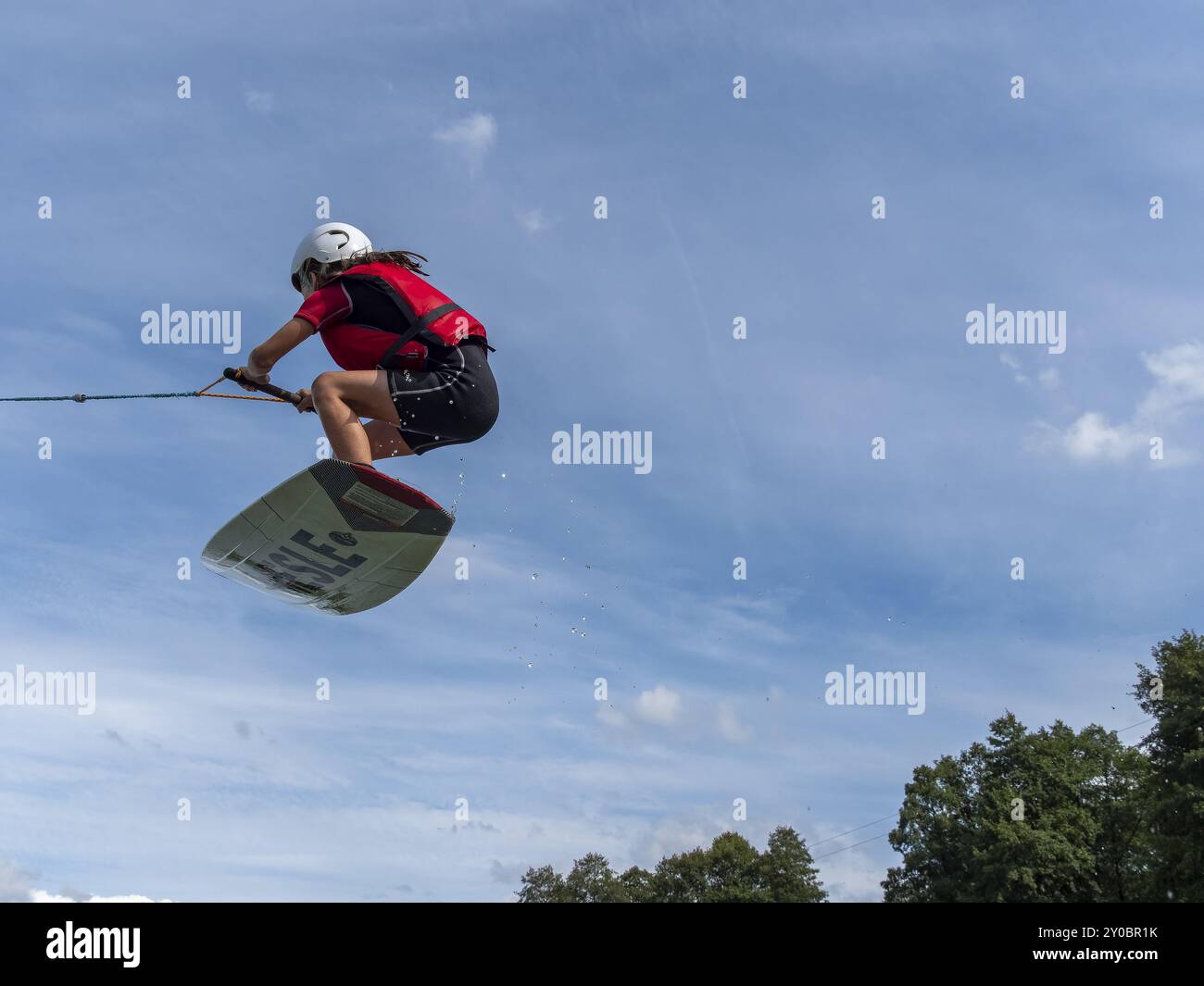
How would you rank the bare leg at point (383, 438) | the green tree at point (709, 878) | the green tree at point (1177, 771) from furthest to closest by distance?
the green tree at point (709, 878), the green tree at point (1177, 771), the bare leg at point (383, 438)

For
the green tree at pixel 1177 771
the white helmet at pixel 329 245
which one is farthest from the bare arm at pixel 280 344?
the green tree at pixel 1177 771

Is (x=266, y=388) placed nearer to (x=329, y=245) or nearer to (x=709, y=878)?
(x=329, y=245)

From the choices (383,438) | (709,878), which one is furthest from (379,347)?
(709,878)

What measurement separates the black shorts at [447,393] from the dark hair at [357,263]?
2.77 ft

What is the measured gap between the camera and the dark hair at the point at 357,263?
9914mm

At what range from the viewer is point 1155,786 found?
1750 inches

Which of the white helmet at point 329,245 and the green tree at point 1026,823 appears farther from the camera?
the green tree at point 1026,823

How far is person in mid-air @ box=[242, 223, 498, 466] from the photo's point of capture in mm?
9578

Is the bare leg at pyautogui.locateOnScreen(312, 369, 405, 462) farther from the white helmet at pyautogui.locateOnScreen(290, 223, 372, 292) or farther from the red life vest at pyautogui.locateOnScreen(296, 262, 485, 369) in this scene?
the white helmet at pyautogui.locateOnScreen(290, 223, 372, 292)

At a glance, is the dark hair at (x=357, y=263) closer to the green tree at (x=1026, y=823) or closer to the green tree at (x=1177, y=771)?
the green tree at (x=1177, y=771)
